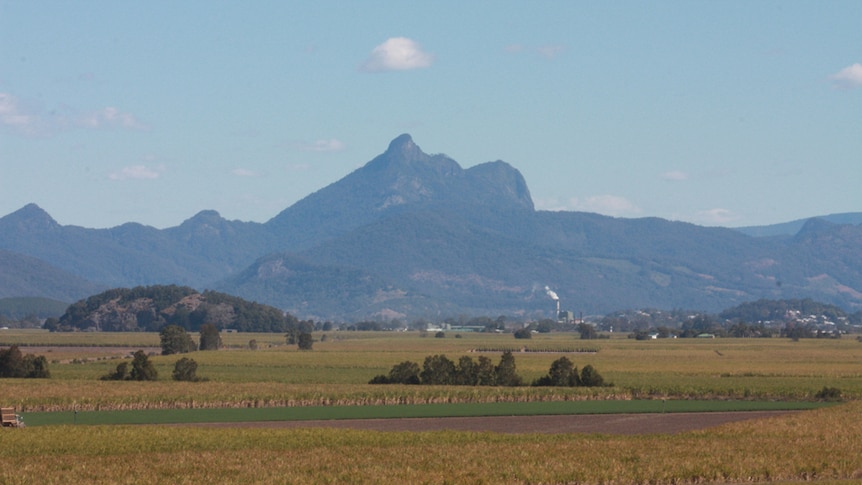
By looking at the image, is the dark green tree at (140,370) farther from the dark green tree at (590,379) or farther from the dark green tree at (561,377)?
the dark green tree at (590,379)

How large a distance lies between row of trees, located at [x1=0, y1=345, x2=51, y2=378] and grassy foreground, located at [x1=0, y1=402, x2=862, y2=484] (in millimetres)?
41115

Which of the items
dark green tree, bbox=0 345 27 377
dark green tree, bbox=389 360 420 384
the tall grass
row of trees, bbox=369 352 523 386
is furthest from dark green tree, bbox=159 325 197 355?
row of trees, bbox=369 352 523 386

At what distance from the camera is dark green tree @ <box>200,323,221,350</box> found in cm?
15050

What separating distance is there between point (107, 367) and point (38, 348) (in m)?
56.2

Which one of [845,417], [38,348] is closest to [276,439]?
[845,417]

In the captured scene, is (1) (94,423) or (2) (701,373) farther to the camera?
(2) (701,373)

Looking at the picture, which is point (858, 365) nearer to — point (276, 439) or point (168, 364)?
point (168, 364)

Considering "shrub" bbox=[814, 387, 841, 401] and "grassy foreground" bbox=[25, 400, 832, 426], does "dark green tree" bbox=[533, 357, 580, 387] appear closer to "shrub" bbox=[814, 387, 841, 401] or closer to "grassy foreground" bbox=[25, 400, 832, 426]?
"grassy foreground" bbox=[25, 400, 832, 426]

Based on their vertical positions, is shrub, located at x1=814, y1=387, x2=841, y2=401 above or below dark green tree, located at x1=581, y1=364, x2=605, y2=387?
below

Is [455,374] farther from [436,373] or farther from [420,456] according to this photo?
[420,456]

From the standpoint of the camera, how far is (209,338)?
15188 cm

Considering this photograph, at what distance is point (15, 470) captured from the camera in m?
40.8

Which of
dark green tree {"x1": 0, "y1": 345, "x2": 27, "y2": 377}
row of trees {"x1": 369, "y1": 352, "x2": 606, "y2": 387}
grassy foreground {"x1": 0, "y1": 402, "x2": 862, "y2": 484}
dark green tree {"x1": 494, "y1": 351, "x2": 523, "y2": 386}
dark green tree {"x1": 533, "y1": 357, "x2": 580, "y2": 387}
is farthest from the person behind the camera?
dark green tree {"x1": 0, "y1": 345, "x2": 27, "y2": 377}

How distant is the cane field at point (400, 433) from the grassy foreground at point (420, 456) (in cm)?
8
